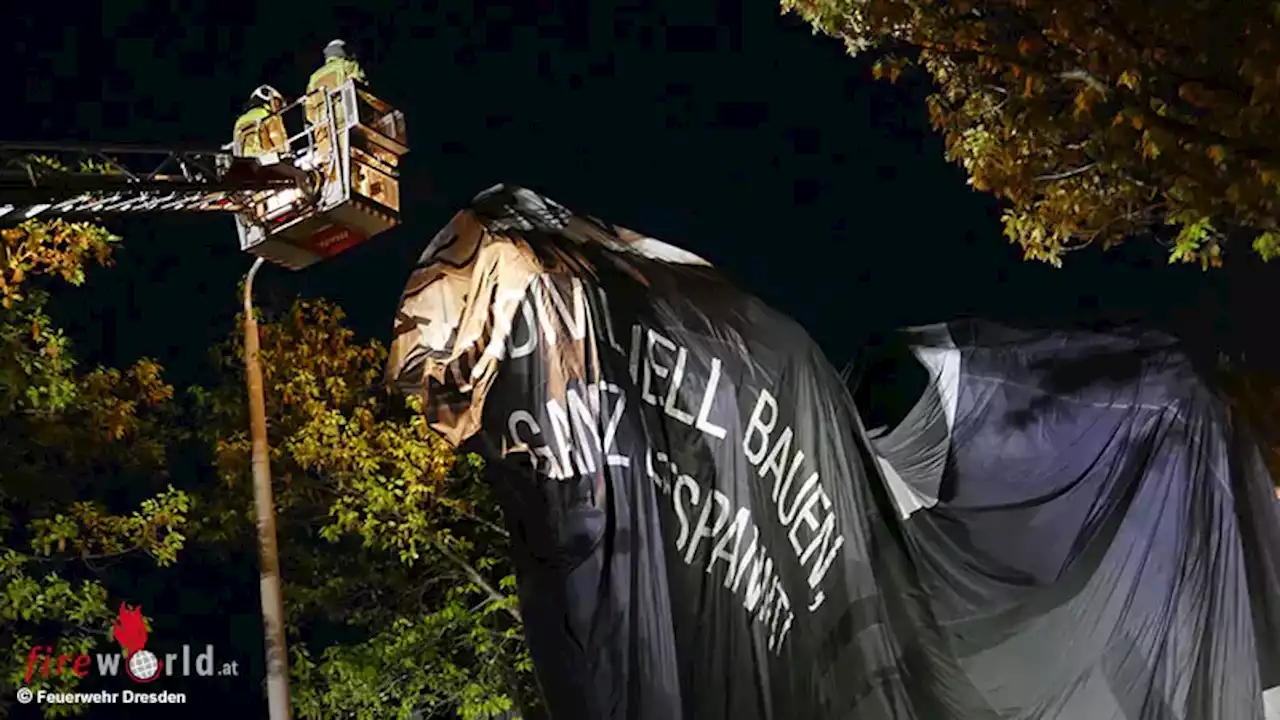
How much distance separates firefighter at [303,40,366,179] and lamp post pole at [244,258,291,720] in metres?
0.97

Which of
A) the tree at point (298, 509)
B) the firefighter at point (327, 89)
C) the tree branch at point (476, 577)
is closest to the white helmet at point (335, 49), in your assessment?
the firefighter at point (327, 89)

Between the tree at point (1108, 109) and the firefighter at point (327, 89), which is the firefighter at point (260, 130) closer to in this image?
the firefighter at point (327, 89)

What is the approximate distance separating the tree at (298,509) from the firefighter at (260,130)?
2169 mm

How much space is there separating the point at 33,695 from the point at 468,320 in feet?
28.7

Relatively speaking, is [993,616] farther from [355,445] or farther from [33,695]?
[33,695]

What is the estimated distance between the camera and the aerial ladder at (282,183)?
849 cm

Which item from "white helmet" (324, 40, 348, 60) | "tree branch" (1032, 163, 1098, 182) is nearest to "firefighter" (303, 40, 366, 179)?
"white helmet" (324, 40, 348, 60)

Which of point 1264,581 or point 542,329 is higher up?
point 542,329

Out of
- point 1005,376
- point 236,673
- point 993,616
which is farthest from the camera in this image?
point 236,673

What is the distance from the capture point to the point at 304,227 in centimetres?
921

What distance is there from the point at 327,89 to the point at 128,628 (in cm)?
554

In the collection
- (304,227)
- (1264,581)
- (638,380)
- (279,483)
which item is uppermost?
(304,227)

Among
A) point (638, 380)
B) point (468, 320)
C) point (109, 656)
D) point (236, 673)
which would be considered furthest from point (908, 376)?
point (236, 673)
